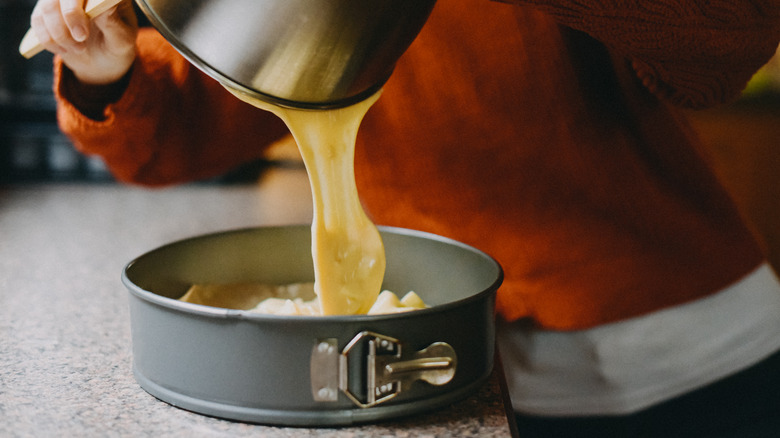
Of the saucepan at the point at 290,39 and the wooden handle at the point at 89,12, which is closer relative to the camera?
the saucepan at the point at 290,39

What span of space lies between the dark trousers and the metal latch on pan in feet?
1.56

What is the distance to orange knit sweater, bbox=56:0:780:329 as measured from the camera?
934 millimetres

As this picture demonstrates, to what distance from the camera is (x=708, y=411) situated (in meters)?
0.97

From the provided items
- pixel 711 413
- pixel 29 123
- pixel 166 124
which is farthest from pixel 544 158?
pixel 29 123

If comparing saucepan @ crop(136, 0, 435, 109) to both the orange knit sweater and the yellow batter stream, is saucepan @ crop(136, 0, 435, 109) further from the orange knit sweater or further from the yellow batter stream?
the orange knit sweater

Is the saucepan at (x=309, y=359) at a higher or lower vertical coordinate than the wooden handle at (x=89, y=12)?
lower

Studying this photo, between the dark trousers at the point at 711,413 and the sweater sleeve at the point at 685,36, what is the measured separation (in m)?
0.41

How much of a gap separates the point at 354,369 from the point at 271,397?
8cm

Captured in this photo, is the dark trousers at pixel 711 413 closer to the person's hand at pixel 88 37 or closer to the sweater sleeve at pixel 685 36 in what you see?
the sweater sleeve at pixel 685 36

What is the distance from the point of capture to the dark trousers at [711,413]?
3.15 feet

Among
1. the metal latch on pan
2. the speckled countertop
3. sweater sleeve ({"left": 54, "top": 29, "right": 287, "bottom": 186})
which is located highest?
sweater sleeve ({"left": 54, "top": 29, "right": 287, "bottom": 186})

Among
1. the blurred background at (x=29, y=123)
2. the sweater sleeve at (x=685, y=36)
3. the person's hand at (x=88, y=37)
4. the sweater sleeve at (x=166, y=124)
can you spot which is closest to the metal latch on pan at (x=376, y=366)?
the sweater sleeve at (x=685, y=36)

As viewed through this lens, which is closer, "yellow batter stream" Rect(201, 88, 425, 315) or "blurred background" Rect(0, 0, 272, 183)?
"yellow batter stream" Rect(201, 88, 425, 315)

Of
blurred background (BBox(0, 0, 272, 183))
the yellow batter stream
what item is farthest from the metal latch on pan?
blurred background (BBox(0, 0, 272, 183))
